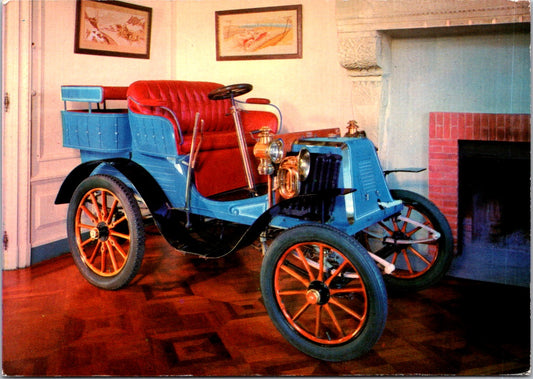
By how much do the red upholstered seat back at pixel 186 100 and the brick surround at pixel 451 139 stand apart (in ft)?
4.62

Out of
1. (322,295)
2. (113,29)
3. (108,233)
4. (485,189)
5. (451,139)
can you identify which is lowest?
(322,295)

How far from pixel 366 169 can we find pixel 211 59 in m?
2.36

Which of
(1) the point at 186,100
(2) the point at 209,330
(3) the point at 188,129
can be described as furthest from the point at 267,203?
(1) the point at 186,100

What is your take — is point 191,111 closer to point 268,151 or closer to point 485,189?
point 268,151

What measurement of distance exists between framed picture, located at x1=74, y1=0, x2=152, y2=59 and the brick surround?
92.5 inches

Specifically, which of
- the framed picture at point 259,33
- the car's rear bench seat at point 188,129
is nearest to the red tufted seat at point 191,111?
the car's rear bench seat at point 188,129

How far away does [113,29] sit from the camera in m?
4.09

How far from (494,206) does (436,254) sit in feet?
3.16

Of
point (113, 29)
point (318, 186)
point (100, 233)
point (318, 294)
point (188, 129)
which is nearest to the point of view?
point (318, 294)

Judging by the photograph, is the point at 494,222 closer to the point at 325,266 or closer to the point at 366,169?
the point at 366,169

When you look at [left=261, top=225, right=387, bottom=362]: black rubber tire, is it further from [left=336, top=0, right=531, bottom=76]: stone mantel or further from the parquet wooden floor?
[left=336, top=0, right=531, bottom=76]: stone mantel

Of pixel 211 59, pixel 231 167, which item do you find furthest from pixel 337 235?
pixel 211 59

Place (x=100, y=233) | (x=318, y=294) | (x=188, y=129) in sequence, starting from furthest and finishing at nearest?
(x=188, y=129) → (x=100, y=233) → (x=318, y=294)

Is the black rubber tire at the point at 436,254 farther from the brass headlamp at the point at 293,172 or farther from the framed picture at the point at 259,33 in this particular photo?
the framed picture at the point at 259,33
